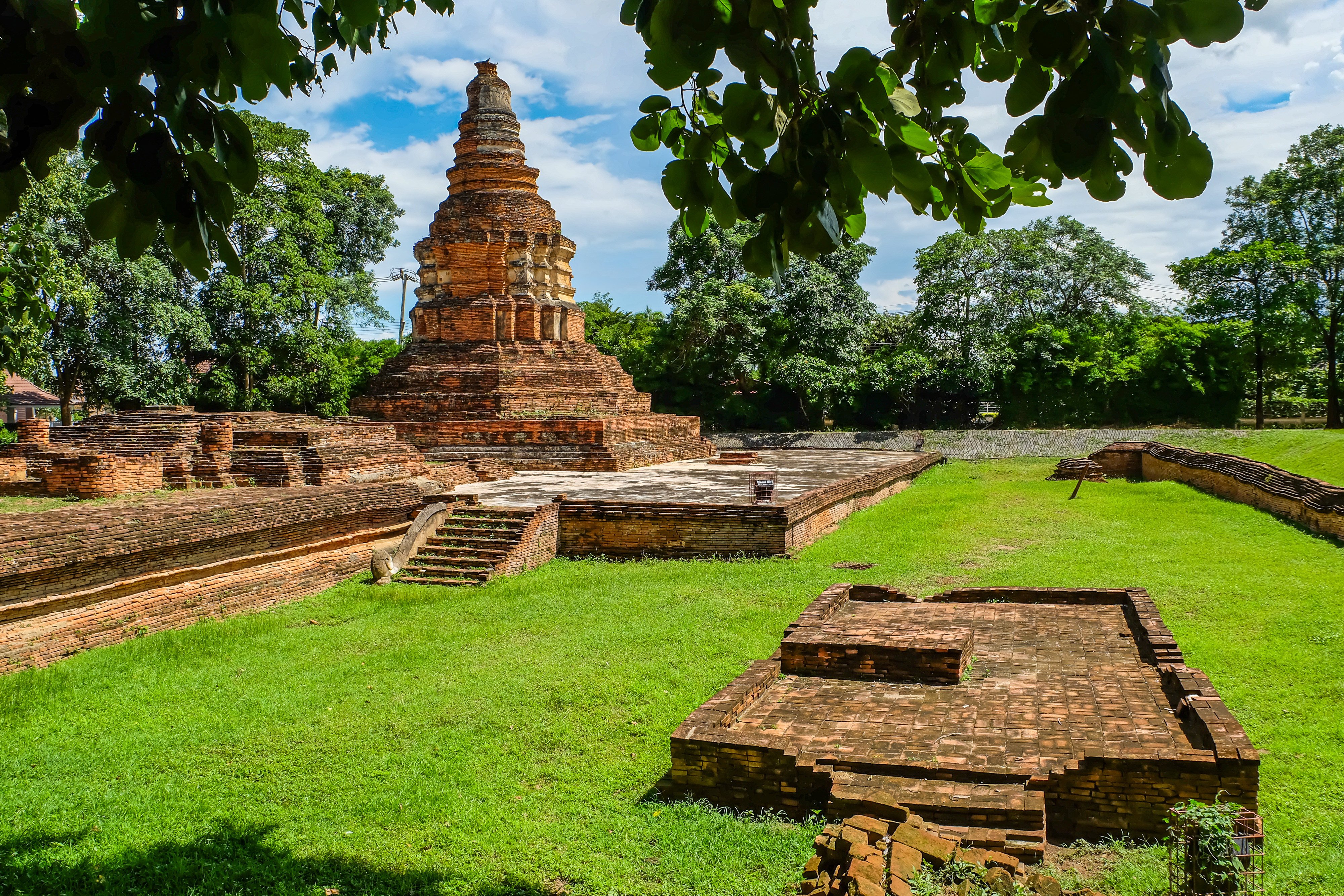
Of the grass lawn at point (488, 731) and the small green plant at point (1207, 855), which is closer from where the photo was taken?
the small green plant at point (1207, 855)

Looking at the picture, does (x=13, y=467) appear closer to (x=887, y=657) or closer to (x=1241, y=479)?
(x=887, y=657)

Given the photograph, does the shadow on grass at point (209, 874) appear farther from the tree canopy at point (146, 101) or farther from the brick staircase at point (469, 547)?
the brick staircase at point (469, 547)

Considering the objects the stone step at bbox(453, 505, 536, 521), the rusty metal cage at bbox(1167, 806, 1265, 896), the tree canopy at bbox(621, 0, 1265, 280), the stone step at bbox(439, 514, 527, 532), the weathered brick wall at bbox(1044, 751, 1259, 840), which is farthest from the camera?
the stone step at bbox(453, 505, 536, 521)

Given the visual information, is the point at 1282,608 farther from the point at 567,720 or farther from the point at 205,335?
the point at 205,335

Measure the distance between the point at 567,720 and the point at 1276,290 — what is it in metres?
26.7

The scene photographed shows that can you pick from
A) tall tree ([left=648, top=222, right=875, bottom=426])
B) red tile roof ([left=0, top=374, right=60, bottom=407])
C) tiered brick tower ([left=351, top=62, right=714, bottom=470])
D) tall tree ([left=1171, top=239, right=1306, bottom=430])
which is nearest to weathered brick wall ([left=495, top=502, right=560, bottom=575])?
tiered brick tower ([left=351, top=62, right=714, bottom=470])

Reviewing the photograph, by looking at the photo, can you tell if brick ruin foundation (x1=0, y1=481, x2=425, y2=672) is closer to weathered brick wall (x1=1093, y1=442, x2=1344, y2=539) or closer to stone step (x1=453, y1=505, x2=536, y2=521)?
stone step (x1=453, y1=505, x2=536, y2=521)

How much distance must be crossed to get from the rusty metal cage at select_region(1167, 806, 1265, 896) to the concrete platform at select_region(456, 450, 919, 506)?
761 cm

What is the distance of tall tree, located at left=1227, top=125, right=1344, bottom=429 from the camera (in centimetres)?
2455

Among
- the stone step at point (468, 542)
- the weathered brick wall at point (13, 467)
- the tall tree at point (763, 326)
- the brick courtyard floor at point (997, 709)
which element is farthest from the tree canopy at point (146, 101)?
the tall tree at point (763, 326)

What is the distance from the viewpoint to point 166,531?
24.7 ft

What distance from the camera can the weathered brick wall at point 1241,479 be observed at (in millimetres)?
11031

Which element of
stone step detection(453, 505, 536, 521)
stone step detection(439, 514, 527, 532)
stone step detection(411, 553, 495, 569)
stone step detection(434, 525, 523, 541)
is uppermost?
stone step detection(453, 505, 536, 521)

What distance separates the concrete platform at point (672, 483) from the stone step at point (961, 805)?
7.10m
